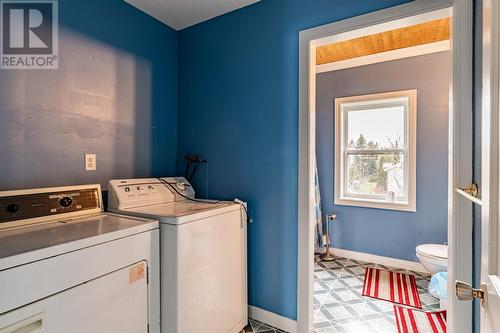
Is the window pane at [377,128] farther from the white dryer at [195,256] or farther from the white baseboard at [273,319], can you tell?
the white baseboard at [273,319]

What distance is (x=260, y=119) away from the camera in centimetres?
196

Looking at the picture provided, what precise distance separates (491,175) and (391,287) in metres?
2.27

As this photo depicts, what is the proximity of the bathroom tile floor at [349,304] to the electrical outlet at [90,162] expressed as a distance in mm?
1953

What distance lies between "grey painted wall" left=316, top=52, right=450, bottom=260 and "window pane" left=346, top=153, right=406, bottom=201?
19cm

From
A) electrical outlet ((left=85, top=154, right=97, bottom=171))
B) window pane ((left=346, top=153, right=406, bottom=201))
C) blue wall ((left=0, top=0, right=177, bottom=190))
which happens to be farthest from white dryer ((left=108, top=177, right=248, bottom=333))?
window pane ((left=346, top=153, right=406, bottom=201))

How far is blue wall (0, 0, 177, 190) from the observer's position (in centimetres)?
146

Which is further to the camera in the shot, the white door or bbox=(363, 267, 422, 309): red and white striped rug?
bbox=(363, 267, 422, 309): red and white striped rug

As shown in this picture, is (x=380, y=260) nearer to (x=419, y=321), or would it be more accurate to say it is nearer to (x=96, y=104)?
(x=419, y=321)

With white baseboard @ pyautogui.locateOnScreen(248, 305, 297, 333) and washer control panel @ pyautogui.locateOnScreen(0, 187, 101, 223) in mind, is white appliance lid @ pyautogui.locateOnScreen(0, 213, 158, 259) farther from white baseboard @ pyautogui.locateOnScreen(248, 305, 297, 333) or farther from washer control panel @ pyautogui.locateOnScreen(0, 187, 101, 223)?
white baseboard @ pyautogui.locateOnScreen(248, 305, 297, 333)

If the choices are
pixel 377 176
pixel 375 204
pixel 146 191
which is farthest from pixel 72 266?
pixel 377 176

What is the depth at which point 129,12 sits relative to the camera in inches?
78.2

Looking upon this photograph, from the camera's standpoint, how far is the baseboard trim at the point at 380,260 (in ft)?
9.22

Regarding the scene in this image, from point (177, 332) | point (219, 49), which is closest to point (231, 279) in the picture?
point (177, 332)

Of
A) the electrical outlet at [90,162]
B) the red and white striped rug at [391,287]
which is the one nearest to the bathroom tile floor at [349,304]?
the red and white striped rug at [391,287]
